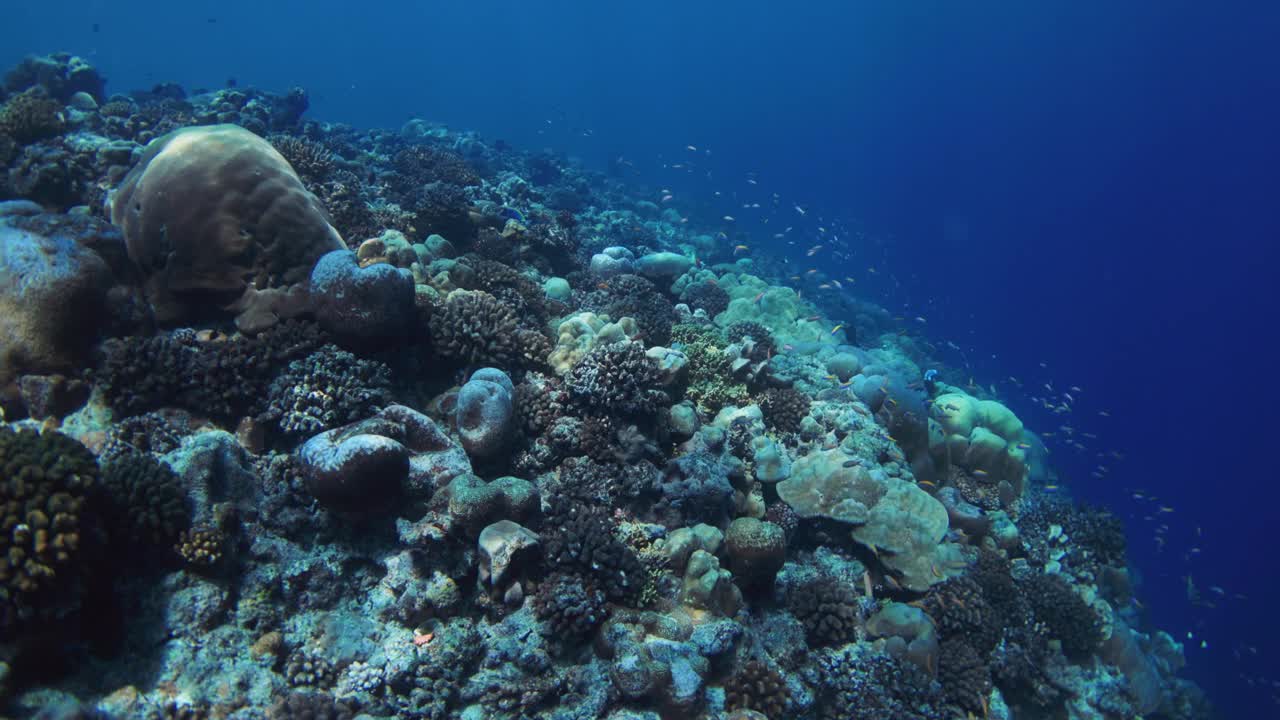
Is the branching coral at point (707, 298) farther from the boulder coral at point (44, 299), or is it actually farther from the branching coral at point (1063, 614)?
the boulder coral at point (44, 299)

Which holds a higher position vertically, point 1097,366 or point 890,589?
point 1097,366

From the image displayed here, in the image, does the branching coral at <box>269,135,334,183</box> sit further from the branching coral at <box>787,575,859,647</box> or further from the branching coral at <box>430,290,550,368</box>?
the branching coral at <box>787,575,859,647</box>

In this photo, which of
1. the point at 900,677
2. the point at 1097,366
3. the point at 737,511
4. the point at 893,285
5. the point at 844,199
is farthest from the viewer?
the point at 844,199

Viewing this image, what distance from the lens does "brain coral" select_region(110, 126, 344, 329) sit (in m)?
6.50

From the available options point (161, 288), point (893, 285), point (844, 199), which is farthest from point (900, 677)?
point (844, 199)

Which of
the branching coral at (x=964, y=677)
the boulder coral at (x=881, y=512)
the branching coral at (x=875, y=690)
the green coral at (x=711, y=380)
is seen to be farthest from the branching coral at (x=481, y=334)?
the branching coral at (x=964, y=677)

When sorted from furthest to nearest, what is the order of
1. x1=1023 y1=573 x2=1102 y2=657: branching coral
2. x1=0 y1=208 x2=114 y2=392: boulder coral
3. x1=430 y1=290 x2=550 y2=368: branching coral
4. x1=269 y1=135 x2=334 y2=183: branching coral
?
x1=269 y1=135 x2=334 y2=183: branching coral → x1=1023 y1=573 x2=1102 y2=657: branching coral → x1=430 y1=290 x2=550 y2=368: branching coral → x1=0 y1=208 x2=114 y2=392: boulder coral

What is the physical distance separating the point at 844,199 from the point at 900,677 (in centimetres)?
14773

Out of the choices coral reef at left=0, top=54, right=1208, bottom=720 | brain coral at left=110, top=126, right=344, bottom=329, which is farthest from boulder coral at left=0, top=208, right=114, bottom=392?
brain coral at left=110, top=126, right=344, bottom=329

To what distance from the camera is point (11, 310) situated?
5.45m

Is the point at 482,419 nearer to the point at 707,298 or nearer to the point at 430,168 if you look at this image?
the point at 707,298

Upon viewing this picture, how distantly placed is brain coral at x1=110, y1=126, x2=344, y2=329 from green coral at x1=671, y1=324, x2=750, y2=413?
240 inches

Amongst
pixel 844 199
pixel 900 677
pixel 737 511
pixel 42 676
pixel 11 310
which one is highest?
pixel 844 199

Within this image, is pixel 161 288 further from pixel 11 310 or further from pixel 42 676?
pixel 42 676
